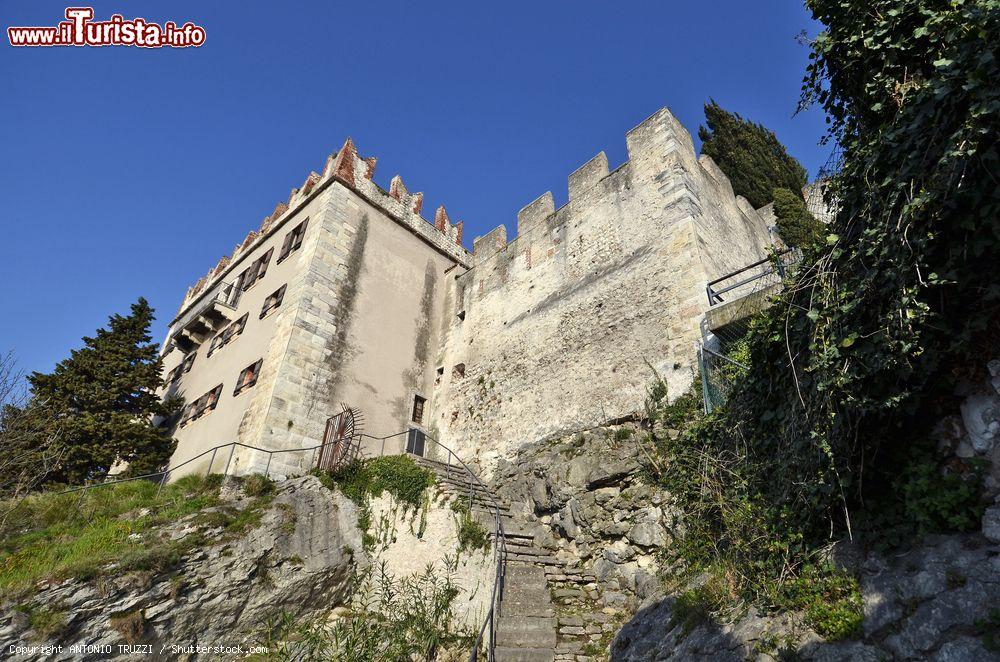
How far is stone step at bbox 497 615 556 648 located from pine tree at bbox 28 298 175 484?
11.2 m

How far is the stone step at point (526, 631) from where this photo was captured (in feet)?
23.6

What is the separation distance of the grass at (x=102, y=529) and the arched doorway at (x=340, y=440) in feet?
5.17

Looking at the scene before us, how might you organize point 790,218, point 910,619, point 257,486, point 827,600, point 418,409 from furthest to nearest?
point 418,409
point 790,218
point 257,486
point 827,600
point 910,619

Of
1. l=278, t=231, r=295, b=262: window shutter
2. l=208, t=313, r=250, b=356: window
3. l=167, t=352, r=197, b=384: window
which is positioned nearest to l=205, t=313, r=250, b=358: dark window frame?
l=208, t=313, r=250, b=356: window

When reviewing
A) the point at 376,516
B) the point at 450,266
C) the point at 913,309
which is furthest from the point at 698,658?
the point at 450,266

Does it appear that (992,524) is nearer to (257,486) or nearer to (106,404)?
(257,486)

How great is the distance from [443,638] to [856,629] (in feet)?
19.9

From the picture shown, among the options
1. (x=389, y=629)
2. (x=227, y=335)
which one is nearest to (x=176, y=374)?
(x=227, y=335)

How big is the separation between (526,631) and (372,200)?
45.5ft

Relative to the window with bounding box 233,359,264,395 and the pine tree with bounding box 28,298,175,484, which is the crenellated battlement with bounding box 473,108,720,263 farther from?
the pine tree with bounding box 28,298,175,484

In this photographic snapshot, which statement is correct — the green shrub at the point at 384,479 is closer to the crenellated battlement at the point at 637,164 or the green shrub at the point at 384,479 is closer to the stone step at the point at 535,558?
the stone step at the point at 535,558

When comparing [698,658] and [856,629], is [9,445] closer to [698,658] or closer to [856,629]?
[698,658]

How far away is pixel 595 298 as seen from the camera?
1233cm

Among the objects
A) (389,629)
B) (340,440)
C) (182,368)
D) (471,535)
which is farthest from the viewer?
(182,368)
